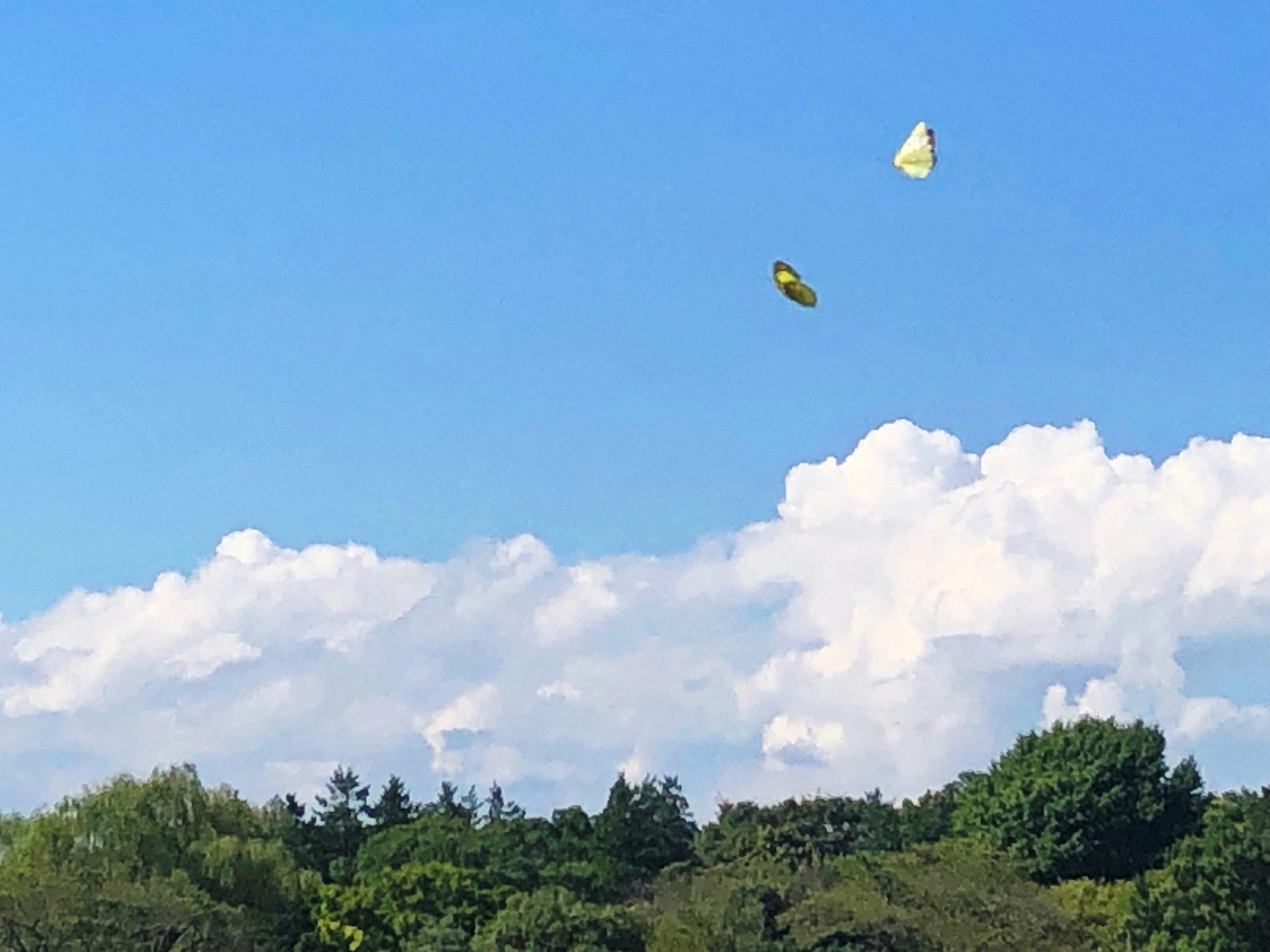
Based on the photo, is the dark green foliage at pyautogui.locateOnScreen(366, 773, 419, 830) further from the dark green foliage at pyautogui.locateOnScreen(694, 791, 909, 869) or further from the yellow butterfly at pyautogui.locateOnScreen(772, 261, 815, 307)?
the yellow butterfly at pyautogui.locateOnScreen(772, 261, 815, 307)

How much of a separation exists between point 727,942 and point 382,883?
10.6m

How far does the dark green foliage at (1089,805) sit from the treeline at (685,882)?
0.22 feet

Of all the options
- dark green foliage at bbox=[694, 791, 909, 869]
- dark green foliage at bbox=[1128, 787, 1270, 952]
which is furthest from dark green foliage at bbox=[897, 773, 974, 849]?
dark green foliage at bbox=[1128, 787, 1270, 952]

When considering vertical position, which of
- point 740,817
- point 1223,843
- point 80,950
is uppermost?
point 740,817

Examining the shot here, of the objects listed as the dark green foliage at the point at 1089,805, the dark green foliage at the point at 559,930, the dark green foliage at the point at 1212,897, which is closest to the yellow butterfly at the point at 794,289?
the dark green foliage at the point at 559,930

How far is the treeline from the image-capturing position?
128 ft

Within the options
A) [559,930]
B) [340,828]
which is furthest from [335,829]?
[559,930]

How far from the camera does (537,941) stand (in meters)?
37.6

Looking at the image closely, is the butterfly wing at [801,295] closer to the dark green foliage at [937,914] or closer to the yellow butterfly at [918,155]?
the yellow butterfly at [918,155]

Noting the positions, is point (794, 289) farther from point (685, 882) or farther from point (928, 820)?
point (928, 820)

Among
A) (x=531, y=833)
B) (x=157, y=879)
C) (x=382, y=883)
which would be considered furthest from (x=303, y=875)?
(x=531, y=833)

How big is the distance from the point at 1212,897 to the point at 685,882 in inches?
569

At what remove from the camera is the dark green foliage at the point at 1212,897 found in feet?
135

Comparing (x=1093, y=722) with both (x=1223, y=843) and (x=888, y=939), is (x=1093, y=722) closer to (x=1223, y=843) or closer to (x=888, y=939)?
(x=1223, y=843)
